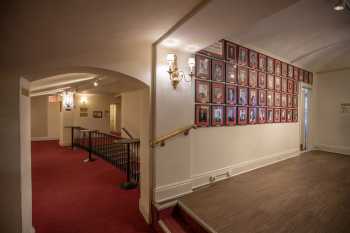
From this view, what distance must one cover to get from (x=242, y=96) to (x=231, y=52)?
98 centimetres

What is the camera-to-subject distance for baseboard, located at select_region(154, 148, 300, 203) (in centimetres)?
256

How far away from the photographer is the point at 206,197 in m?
2.64

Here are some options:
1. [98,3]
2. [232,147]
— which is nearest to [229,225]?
[232,147]

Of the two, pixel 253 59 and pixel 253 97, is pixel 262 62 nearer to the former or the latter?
pixel 253 59

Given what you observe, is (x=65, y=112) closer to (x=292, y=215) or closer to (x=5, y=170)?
(x=5, y=170)

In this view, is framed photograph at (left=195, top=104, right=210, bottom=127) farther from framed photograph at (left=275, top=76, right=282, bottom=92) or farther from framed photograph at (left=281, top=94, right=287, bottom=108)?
framed photograph at (left=281, top=94, right=287, bottom=108)

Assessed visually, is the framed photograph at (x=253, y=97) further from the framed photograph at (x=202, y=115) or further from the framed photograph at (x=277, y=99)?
the framed photograph at (x=202, y=115)

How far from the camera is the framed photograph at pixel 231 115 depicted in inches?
136

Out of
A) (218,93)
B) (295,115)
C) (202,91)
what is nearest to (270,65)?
(295,115)

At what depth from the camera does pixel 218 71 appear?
3.30 meters

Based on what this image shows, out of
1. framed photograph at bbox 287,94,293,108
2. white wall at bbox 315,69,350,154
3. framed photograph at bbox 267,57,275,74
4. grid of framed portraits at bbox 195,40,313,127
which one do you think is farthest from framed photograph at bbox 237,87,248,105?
white wall at bbox 315,69,350,154

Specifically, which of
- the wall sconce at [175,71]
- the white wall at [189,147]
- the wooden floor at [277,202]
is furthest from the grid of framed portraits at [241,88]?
the wooden floor at [277,202]

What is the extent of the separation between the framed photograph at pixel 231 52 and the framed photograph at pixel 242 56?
142 mm

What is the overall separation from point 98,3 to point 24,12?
2.06 ft
